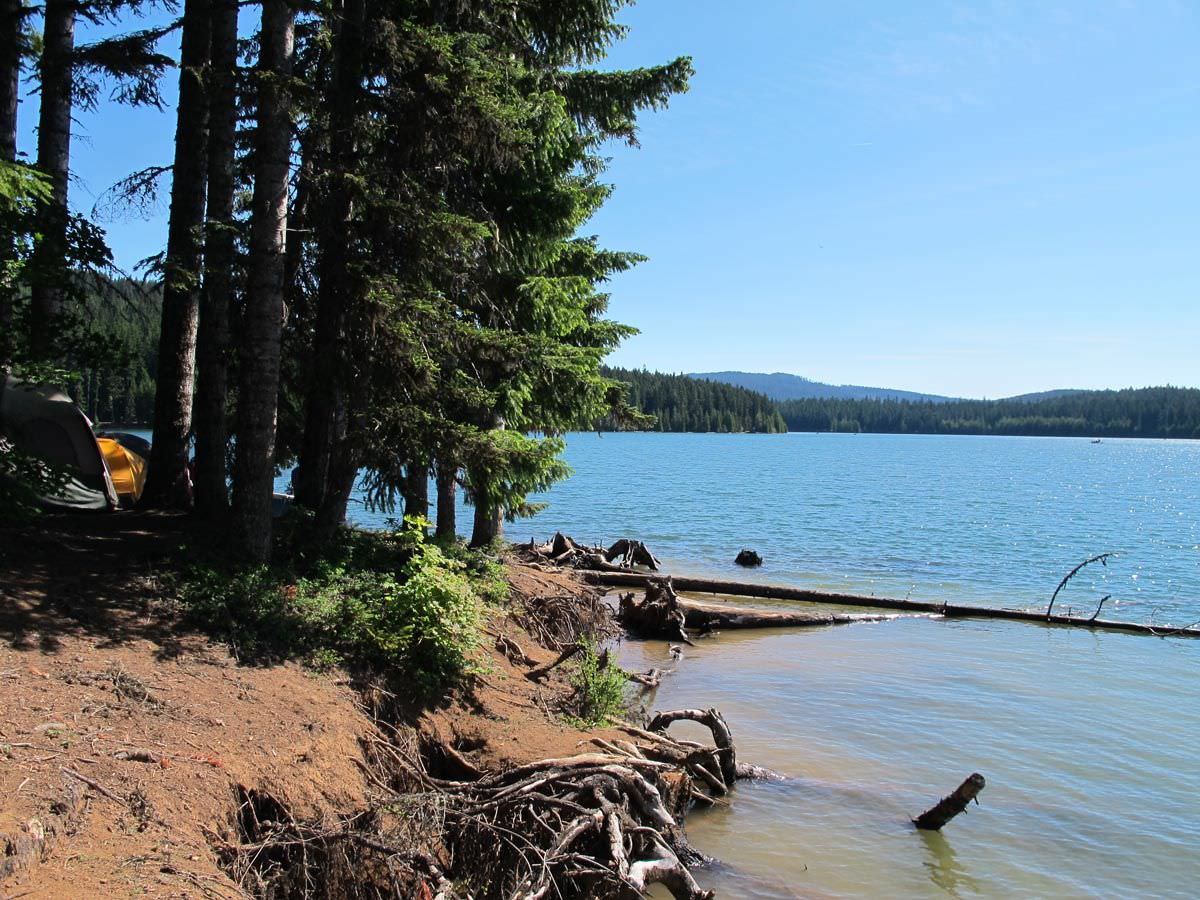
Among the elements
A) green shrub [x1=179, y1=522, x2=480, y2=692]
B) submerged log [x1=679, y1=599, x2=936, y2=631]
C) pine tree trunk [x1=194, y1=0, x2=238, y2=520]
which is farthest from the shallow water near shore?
pine tree trunk [x1=194, y1=0, x2=238, y2=520]

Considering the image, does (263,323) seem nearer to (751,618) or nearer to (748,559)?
(751,618)

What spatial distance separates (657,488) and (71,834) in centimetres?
5120

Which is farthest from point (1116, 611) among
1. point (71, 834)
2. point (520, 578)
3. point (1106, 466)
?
point (1106, 466)

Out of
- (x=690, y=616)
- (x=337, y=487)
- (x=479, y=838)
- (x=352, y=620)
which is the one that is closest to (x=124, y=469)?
(x=337, y=487)

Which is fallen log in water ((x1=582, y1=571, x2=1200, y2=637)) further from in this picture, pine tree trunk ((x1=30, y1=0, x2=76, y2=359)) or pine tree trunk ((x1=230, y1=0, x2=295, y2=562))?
pine tree trunk ((x1=30, y1=0, x2=76, y2=359))

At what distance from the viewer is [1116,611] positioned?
71.2 feet

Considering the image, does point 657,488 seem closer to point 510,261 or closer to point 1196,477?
point 510,261

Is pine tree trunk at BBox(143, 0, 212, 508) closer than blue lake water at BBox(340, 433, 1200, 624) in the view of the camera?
Yes

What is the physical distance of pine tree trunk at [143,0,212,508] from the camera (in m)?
11.6

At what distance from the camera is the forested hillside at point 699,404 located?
16288 centimetres

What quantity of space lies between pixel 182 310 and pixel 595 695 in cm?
768

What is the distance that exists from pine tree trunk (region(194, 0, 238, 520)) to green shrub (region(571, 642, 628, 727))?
4.88m

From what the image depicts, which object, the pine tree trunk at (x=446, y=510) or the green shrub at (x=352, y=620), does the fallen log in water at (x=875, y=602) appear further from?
the green shrub at (x=352, y=620)

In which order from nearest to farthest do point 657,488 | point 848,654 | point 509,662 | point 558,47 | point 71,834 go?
point 71,834, point 509,662, point 558,47, point 848,654, point 657,488
